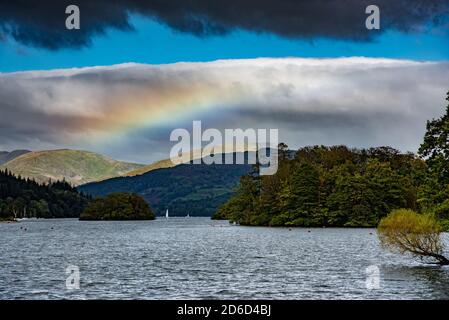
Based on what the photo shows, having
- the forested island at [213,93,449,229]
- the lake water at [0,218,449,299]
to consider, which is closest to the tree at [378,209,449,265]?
the lake water at [0,218,449,299]

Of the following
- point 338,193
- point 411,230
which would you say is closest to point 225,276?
point 411,230

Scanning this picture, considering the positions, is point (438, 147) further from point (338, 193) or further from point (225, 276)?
point (338, 193)

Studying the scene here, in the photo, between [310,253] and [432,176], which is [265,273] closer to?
[432,176]

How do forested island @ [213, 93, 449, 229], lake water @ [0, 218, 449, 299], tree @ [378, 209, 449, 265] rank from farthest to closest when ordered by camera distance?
forested island @ [213, 93, 449, 229] < tree @ [378, 209, 449, 265] < lake water @ [0, 218, 449, 299]

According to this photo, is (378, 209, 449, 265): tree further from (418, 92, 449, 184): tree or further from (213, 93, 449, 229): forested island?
Answer: (213, 93, 449, 229): forested island

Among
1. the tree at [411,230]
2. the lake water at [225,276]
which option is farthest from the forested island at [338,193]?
the tree at [411,230]

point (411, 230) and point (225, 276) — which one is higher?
point (411, 230)

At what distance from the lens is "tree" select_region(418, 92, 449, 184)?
59812 mm

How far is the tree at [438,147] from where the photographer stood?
59.8m

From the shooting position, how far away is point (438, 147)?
60688 millimetres

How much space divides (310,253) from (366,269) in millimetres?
24067

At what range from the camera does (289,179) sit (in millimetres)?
187625

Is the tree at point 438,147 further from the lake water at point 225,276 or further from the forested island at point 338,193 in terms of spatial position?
the forested island at point 338,193
